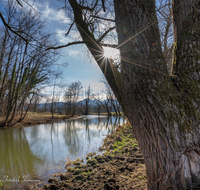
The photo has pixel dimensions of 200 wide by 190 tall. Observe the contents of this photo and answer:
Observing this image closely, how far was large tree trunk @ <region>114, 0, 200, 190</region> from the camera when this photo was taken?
140 centimetres

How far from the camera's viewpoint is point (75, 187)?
2.71 meters

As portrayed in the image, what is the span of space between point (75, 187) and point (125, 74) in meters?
2.54

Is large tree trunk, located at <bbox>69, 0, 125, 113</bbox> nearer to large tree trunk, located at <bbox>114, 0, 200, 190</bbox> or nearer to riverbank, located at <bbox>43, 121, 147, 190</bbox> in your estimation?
large tree trunk, located at <bbox>114, 0, 200, 190</bbox>

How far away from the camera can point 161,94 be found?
4.80 ft

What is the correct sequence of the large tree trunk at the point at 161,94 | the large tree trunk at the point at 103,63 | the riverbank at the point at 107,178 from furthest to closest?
the riverbank at the point at 107,178 → the large tree trunk at the point at 103,63 → the large tree trunk at the point at 161,94

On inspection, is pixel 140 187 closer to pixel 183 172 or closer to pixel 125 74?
pixel 183 172

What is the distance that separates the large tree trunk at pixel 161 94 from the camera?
140 centimetres

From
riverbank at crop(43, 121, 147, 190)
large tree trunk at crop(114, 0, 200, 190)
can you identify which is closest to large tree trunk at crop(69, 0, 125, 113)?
large tree trunk at crop(114, 0, 200, 190)

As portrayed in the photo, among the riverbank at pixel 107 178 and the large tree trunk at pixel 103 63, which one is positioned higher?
the large tree trunk at pixel 103 63

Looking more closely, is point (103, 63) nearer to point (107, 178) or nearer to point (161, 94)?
point (161, 94)

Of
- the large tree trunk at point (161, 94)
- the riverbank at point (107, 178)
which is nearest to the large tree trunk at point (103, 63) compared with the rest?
the large tree trunk at point (161, 94)

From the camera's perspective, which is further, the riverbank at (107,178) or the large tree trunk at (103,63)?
the riverbank at (107,178)

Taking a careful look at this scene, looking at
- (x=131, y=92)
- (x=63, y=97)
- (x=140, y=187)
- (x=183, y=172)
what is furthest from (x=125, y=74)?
(x=63, y=97)

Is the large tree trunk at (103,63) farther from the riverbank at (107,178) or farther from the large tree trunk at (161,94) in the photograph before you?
the riverbank at (107,178)
